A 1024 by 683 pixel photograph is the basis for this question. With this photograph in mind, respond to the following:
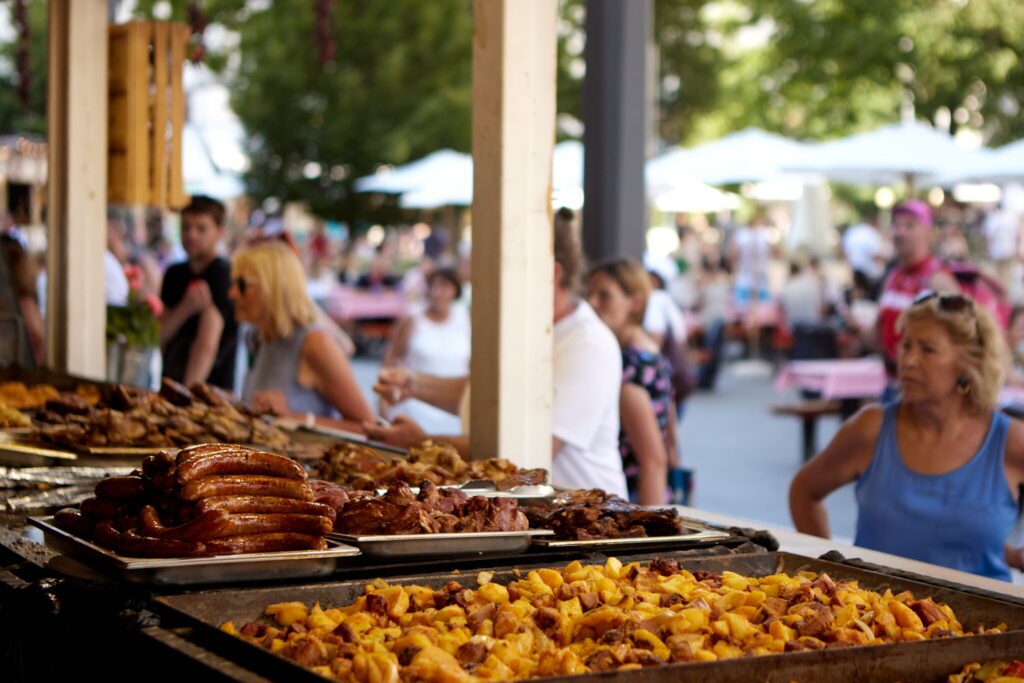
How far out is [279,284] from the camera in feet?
19.7

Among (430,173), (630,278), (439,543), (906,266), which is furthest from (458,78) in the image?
(439,543)

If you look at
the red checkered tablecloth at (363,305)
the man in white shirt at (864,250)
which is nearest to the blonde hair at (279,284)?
the red checkered tablecloth at (363,305)

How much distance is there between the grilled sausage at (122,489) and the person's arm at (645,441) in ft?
9.90

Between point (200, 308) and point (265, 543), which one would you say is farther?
point (200, 308)

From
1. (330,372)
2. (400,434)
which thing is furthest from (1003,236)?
(400,434)

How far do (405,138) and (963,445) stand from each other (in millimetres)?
24688

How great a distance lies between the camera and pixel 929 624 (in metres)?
2.70

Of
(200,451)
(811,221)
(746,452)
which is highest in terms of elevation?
(811,221)

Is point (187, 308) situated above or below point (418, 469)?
above

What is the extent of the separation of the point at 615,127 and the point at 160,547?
531 centimetres

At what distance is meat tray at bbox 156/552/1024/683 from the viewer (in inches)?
89.0

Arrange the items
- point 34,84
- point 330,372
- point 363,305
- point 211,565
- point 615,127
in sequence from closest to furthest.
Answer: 1. point 211,565
2. point 330,372
3. point 615,127
4. point 363,305
5. point 34,84

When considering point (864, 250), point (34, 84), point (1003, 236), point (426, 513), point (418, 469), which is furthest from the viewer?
point (34, 84)

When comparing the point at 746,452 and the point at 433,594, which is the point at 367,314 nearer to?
the point at 746,452
